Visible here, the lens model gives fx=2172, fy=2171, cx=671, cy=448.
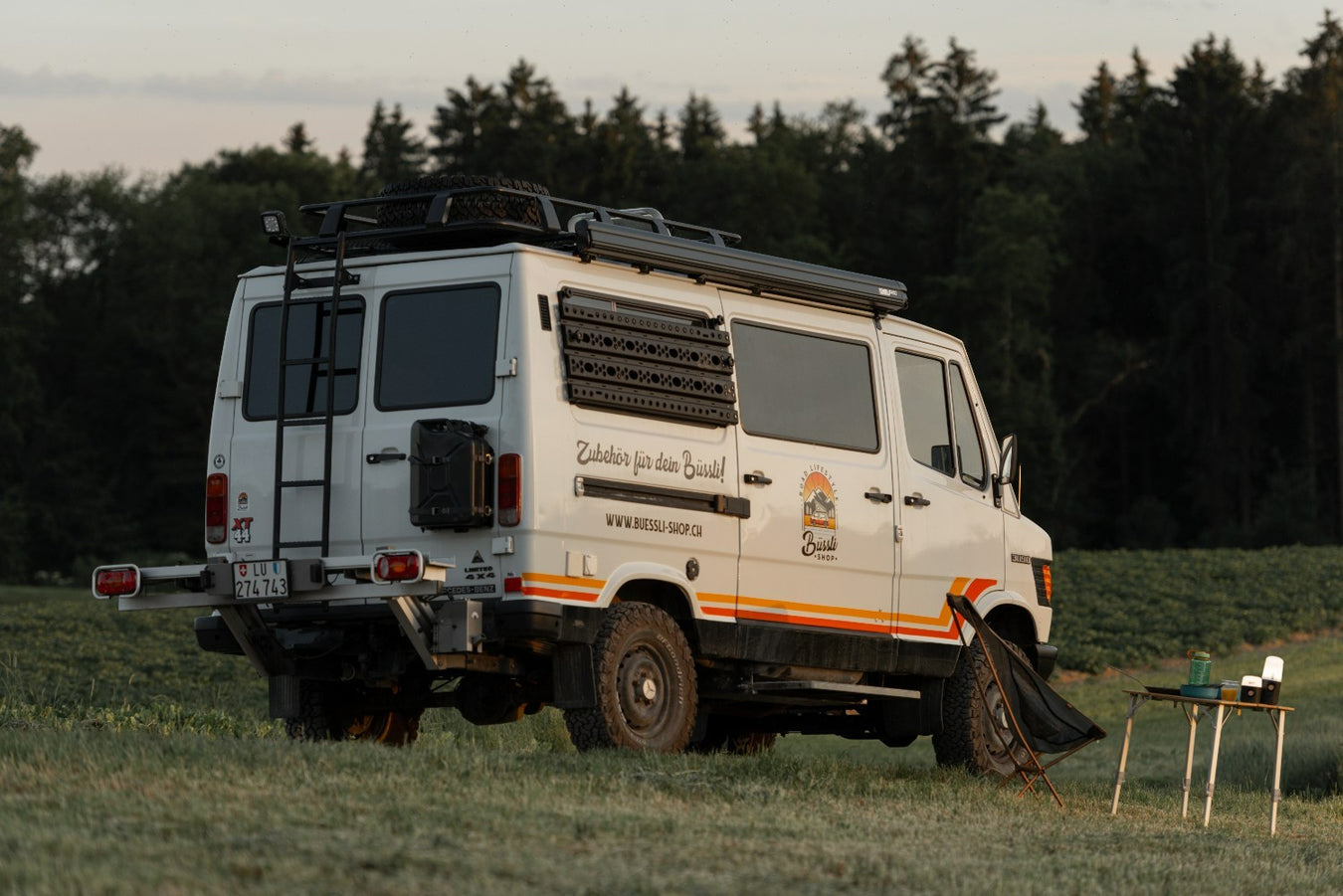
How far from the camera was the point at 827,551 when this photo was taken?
42.5 feet

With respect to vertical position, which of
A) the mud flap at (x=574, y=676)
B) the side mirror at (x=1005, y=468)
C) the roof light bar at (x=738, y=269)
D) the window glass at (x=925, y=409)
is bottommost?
the mud flap at (x=574, y=676)

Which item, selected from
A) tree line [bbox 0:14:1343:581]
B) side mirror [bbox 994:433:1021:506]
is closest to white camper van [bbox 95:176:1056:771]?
side mirror [bbox 994:433:1021:506]

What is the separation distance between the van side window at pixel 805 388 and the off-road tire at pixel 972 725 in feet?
5.73

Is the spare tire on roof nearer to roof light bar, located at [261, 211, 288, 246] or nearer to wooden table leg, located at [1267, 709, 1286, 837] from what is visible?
roof light bar, located at [261, 211, 288, 246]

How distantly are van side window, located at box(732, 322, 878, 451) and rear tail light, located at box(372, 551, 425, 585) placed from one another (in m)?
2.60

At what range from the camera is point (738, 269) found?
12.5 m

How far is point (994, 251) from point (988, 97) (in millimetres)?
9368

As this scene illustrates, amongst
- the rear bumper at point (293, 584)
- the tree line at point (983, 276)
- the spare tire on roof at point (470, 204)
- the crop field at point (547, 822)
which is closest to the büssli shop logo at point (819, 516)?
the crop field at point (547, 822)

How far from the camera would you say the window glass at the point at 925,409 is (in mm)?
13945

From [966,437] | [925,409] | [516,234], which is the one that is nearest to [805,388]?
[925,409]

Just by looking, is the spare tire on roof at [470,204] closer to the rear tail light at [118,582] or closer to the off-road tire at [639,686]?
the off-road tire at [639,686]

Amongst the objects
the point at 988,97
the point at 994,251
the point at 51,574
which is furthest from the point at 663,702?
the point at 988,97

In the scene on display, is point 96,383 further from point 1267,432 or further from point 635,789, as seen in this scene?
point 635,789

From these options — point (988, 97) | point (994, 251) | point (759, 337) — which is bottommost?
point (759, 337)
